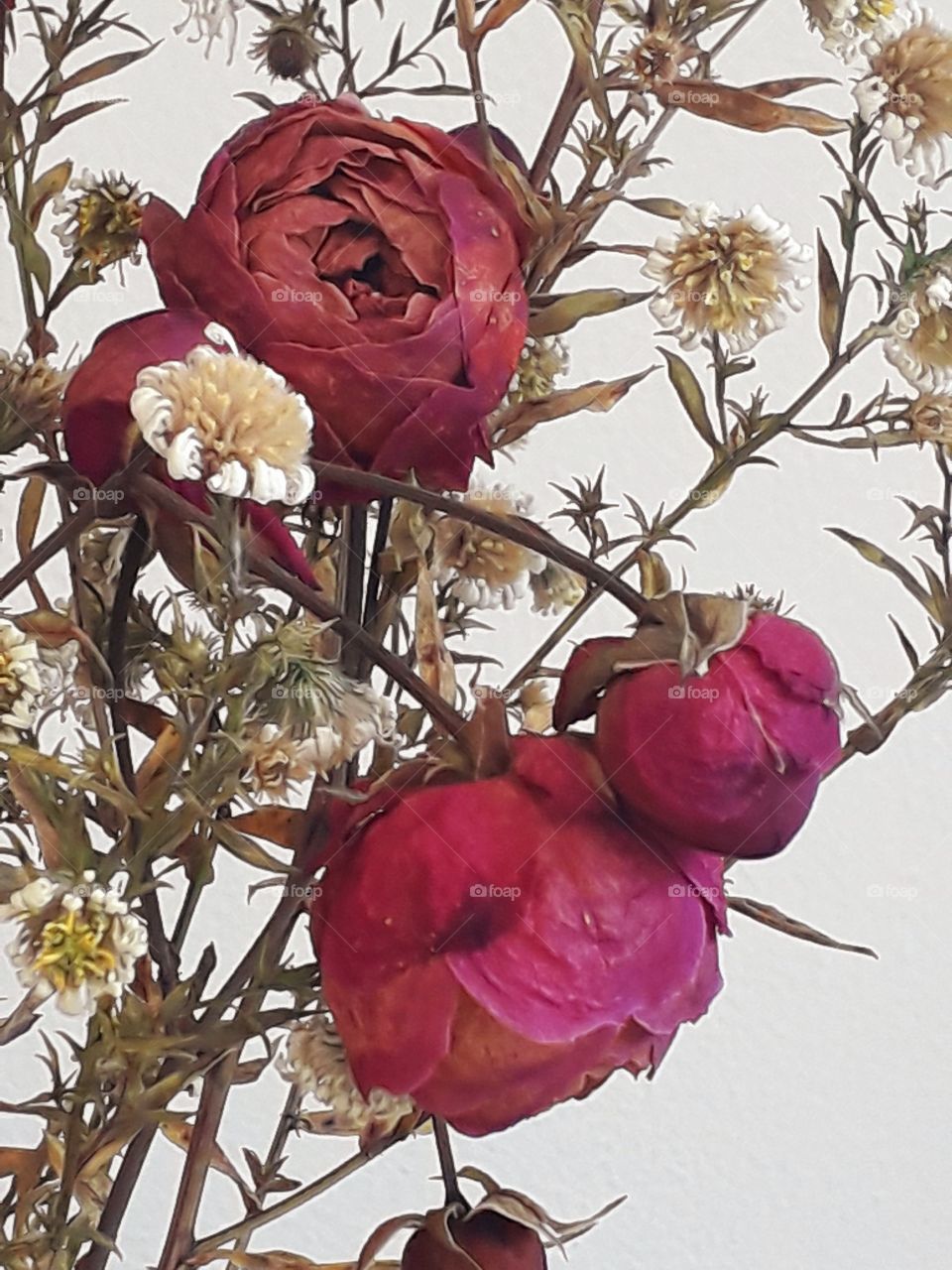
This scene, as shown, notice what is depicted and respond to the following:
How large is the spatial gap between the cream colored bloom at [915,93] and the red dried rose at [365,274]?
6 centimetres

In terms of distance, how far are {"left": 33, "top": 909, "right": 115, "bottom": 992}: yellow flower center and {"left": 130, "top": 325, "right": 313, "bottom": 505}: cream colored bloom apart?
63 mm

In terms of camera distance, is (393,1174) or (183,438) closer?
(183,438)

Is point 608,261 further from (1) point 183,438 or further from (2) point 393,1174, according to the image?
(1) point 183,438

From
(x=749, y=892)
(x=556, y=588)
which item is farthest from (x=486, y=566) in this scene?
(x=749, y=892)

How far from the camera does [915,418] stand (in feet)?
0.90

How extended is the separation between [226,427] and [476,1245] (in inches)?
6.1

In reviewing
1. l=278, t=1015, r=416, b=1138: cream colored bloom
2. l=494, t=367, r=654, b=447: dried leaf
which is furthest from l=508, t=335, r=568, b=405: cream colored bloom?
l=278, t=1015, r=416, b=1138: cream colored bloom

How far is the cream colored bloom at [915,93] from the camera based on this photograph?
0.80 ft

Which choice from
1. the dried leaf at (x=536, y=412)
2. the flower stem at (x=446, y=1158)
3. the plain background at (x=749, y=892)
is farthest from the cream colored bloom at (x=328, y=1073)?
the plain background at (x=749, y=892)

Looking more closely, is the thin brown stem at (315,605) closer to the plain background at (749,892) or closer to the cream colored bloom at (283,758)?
the cream colored bloom at (283,758)

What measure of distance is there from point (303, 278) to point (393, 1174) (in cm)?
62

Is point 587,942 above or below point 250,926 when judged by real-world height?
below

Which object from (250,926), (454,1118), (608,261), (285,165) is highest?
(608,261)

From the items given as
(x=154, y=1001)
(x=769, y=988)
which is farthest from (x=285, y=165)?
(x=769, y=988)
